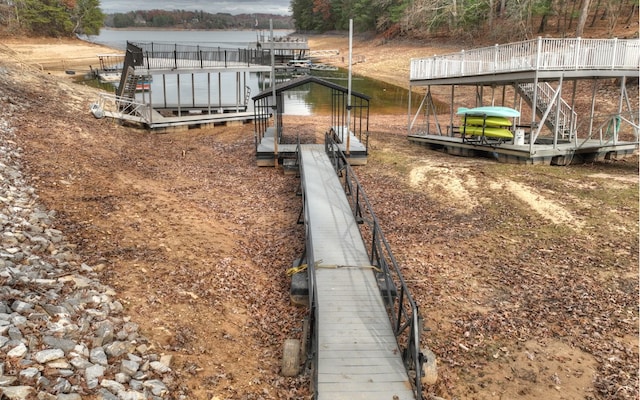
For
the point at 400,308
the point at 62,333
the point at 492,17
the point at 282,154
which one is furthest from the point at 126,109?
the point at 492,17

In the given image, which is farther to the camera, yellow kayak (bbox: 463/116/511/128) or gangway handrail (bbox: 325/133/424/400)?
yellow kayak (bbox: 463/116/511/128)

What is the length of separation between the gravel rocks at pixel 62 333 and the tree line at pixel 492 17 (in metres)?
36.8

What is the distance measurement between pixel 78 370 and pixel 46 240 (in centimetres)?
414

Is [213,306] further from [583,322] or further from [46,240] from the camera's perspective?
[583,322]

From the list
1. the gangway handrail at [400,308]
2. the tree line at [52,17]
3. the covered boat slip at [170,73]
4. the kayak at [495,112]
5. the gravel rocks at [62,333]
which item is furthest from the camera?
the tree line at [52,17]

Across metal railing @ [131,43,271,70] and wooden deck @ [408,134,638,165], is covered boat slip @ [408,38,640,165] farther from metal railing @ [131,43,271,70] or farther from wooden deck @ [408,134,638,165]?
metal railing @ [131,43,271,70]

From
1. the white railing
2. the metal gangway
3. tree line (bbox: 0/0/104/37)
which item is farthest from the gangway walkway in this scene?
tree line (bbox: 0/0/104/37)

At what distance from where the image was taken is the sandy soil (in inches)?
301

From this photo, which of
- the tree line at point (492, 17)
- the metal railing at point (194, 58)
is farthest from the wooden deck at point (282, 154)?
the tree line at point (492, 17)

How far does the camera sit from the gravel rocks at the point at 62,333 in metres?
5.68

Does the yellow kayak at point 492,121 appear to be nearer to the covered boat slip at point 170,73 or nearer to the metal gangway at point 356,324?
the metal gangway at point 356,324

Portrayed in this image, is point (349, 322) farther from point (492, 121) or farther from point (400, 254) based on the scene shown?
point (492, 121)

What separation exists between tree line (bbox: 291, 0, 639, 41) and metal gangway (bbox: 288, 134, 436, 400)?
32034mm

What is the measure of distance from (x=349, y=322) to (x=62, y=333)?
14.1 ft
